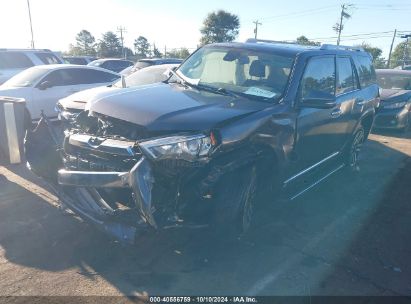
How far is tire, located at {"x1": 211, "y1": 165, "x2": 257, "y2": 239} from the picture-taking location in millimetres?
3275

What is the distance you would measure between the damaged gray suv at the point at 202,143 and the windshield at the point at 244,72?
0.04ft

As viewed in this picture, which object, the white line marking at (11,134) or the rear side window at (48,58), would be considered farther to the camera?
the rear side window at (48,58)


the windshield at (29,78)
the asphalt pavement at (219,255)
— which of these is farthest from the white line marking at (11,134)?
the windshield at (29,78)

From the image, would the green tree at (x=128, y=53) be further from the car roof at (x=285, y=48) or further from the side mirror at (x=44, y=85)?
the car roof at (x=285, y=48)

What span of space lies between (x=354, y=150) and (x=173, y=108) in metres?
4.09

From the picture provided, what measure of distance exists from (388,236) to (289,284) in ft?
5.37

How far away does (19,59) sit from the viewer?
1313 cm

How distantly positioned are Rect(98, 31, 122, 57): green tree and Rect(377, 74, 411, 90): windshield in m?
52.7

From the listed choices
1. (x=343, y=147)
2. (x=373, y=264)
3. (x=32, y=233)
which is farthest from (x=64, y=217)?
(x=343, y=147)

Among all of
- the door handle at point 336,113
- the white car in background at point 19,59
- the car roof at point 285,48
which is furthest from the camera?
the white car in background at point 19,59

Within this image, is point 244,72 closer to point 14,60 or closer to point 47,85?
point 47,85

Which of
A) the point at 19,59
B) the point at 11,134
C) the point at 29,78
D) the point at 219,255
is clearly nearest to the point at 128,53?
the point at 19,59

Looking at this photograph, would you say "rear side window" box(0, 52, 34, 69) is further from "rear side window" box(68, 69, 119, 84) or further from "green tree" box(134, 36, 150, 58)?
"green tree" box(134, 36, 150, 58)

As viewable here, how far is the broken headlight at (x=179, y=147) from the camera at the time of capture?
10.1 feet
